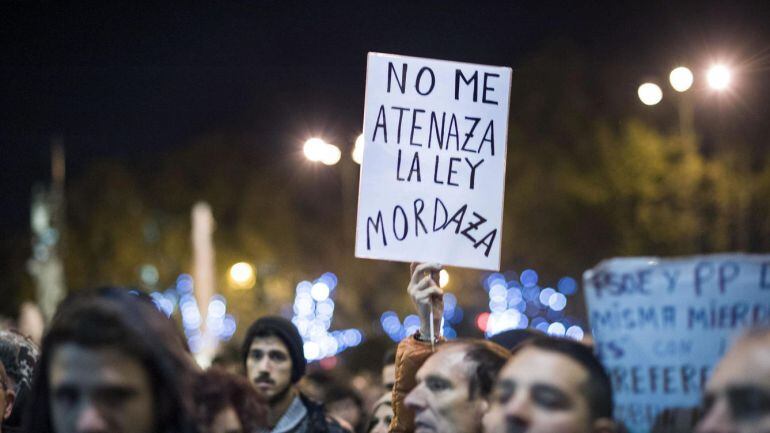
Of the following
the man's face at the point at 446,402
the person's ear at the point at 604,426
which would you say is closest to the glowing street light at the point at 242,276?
the man's face at the point at 446,402

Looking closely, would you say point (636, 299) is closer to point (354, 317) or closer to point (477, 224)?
point (477, 224)

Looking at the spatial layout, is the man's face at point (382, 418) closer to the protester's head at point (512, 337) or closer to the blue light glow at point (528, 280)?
the protester's head at point (512, 337)

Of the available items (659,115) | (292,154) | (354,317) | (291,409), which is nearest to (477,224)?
(291,409)

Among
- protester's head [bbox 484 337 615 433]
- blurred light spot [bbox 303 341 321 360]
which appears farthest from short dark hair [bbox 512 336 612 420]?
blurred light spot [bbox 303 341 321 360]

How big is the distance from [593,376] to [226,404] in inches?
47.5

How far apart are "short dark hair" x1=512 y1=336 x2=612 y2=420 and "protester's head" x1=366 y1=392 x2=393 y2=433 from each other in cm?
369

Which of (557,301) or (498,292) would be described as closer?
(498,292)

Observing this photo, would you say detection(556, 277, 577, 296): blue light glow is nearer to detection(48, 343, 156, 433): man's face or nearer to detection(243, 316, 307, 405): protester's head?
detection(243, 316, 307, 405): protester's head

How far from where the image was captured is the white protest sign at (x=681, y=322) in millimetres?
4129

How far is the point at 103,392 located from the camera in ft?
12.0

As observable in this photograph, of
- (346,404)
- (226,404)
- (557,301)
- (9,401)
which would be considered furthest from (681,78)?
(557,301)

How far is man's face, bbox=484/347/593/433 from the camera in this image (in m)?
4.13

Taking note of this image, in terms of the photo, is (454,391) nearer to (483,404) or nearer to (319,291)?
(483,404)

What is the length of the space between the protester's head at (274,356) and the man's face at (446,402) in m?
3.11
